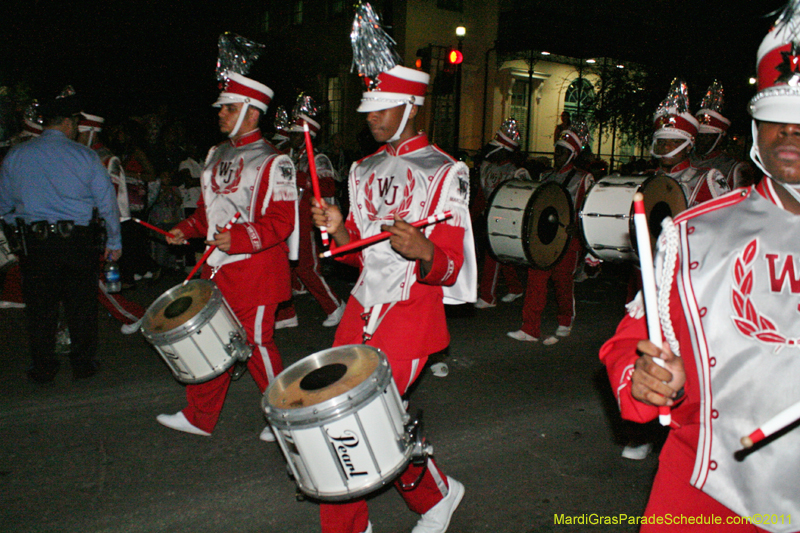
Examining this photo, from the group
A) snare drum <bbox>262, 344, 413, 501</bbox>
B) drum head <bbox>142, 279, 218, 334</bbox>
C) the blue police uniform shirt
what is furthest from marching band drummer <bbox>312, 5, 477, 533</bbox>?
the blue police uniform shirt

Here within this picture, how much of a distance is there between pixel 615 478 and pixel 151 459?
292cm

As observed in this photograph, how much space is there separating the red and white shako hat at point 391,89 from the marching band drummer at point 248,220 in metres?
1.09

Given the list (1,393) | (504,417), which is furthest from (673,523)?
(1,393)

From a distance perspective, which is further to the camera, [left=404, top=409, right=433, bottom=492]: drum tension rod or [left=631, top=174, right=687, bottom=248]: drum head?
[left=631, top=174, right=687, bottom=248]: drum head

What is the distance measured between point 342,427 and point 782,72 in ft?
5.55

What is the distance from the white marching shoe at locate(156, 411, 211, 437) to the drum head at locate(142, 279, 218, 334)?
872 mm

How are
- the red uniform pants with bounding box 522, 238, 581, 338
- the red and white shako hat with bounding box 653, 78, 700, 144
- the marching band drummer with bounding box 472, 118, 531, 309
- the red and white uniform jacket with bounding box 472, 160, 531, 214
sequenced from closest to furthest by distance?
the red and white shako hat with bounding box 653, 78, 700, 144 < the red uniform pants with bounding box 522, 238, 581, 338 < the marching band drummer with bounding box 472, 118, 531, 309 < the red and white uniform jacket with bounding box 472, 160, 531, 214

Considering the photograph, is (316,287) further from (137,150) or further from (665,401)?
(665,401)

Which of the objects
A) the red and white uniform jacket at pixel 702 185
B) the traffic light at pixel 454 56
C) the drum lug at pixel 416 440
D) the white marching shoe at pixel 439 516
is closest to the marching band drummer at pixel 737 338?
the drum lug at pixel 416 440

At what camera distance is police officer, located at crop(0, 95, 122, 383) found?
479 cm

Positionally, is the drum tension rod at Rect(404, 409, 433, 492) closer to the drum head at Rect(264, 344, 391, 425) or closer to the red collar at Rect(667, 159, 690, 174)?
the drum head at Rect(264, 344, 391, 425)

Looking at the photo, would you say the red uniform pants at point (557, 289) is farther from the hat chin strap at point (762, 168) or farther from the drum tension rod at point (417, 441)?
the hat chin strap at point (762, 168)

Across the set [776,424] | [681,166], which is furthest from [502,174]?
[776,424]

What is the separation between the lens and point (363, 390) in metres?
2.17
